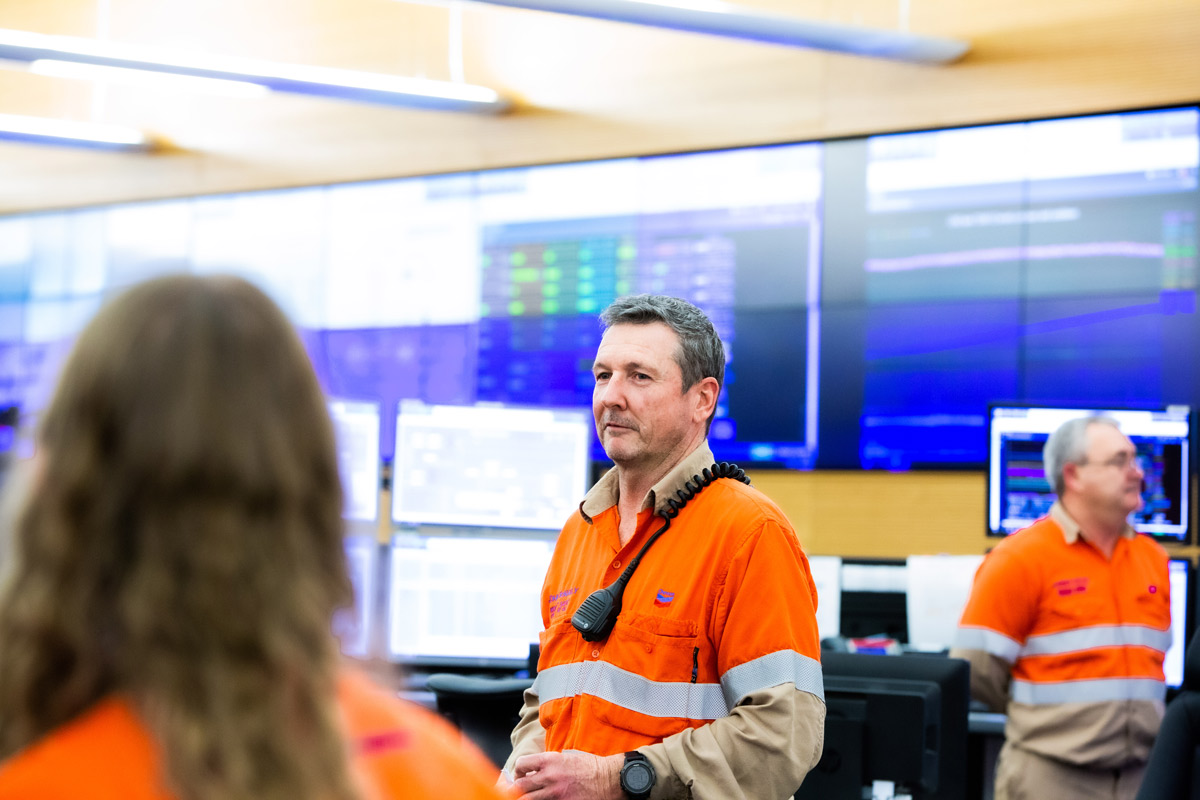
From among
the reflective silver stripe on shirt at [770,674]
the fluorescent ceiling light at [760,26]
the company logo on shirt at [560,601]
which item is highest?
the fluorescent ceiling light at [760,26]

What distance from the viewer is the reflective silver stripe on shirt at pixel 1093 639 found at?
9.91ft

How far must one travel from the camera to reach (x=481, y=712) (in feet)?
10.4

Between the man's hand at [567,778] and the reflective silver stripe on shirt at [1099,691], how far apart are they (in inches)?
67.5

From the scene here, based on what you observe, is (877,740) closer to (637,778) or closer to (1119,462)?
(637,778)

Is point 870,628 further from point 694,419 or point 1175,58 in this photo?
point 1175,58

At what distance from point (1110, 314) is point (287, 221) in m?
4.66

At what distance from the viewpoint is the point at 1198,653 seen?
1852 mm

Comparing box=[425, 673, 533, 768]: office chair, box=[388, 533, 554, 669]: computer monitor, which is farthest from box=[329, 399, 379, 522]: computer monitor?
box=[425, 673, 533, 768]: office chair

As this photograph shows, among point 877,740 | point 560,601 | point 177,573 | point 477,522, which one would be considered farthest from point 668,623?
point 477,522

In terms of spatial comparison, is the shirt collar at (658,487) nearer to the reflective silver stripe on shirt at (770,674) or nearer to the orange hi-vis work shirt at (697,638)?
the orange hi-vis work shirt at (697,638)

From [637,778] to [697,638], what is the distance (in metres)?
0.22

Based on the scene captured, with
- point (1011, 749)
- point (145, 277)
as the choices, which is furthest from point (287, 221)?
point (145, 277)

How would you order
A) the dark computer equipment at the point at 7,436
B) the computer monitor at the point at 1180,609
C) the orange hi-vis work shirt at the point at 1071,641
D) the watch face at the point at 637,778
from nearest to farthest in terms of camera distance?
1. the dark computer equipment at the point at 7,436
2. the watch face at the point at 637,778
3. the orange hi-vis work shirt at the point at 1071,641
4. the computer monitor at the point at 1180,609

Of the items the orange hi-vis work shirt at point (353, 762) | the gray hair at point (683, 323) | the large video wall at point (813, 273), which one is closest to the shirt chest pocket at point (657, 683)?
the gray hair at point (683, 323)
